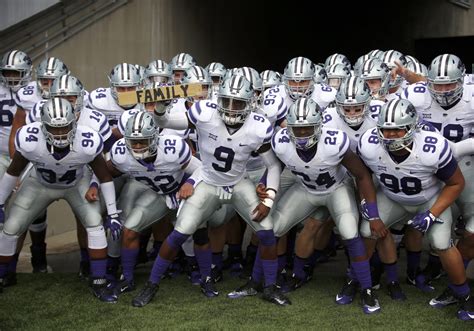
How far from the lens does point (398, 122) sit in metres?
5.93

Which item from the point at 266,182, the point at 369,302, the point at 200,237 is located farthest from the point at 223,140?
the point at 369,302

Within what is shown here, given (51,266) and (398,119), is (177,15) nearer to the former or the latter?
(51,266)

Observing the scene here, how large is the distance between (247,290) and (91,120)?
203 cm

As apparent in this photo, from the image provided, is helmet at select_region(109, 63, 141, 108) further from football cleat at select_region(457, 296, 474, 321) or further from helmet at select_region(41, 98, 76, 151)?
football cleat at select_region(457, 296, 474, 321)

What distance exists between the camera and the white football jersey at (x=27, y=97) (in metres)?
7.61

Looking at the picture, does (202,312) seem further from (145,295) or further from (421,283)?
(421,283)

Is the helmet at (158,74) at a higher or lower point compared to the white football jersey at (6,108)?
higher

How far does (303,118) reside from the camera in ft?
20.2

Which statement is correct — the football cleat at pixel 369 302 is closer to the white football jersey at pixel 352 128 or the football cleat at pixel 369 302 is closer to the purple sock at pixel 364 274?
the purple sock at pixel 364 274

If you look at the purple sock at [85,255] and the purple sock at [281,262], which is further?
the purple sock at [85,255]

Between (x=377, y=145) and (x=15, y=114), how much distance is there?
Answer: 3.55 metres

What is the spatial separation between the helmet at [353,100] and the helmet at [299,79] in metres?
1.08

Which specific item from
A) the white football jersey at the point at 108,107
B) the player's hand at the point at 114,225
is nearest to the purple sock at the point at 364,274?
the player's hand at the point at 114,225

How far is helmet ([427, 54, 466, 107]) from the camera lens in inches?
257
